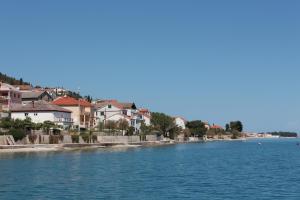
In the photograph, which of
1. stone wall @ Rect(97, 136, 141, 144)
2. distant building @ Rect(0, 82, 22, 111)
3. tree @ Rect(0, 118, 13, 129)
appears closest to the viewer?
tree @ Rect(0, 118, 13, 129)

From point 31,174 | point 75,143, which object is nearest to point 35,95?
point 75,143

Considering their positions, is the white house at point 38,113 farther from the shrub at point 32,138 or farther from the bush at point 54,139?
the shrub at point 32,138

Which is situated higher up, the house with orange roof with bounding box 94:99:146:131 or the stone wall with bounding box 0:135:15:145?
the house with orange roof with bounding box 94:99:146:131

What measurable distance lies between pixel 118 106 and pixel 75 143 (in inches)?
2528

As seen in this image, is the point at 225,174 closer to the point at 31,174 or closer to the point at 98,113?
the point at 31,174

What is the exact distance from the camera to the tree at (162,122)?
181 metres

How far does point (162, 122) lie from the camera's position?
182m

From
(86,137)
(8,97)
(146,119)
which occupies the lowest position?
(86,137)

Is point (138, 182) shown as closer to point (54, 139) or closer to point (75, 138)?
point (54, 139)

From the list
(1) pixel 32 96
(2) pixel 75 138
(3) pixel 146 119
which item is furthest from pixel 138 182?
(3) pixel 146 119

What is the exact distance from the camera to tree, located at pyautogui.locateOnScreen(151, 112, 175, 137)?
181 metres

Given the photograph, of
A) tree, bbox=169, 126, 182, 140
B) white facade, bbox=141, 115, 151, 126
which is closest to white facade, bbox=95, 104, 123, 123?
white facade, bbox=141, 115, 151, 126

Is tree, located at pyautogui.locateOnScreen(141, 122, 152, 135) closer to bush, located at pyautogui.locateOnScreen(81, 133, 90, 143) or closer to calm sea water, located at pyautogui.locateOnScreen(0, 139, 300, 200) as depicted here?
bush, located at pyautogui.locateOnScreen(81, 133, 90, 143)

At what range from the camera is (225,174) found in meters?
56.3
